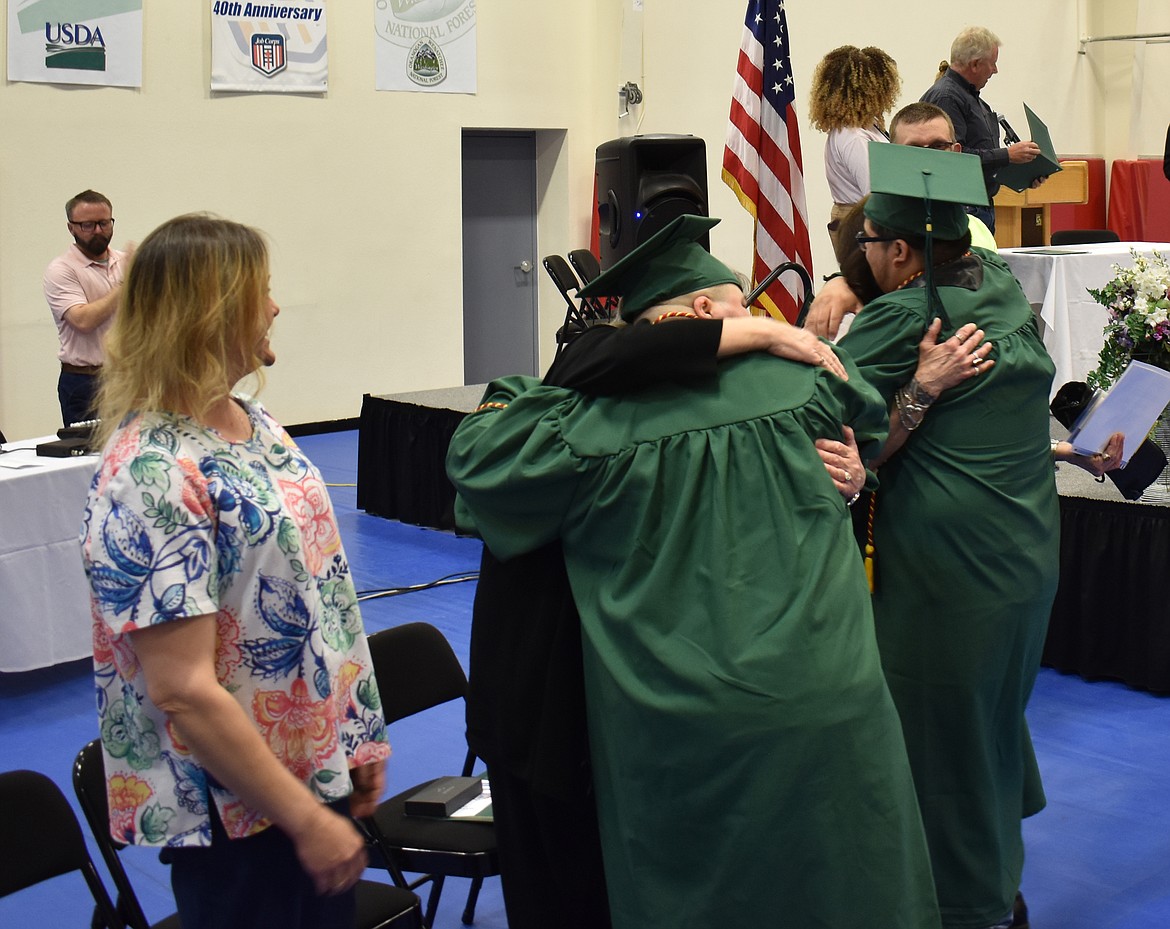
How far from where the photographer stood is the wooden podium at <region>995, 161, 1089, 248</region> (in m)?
11.2

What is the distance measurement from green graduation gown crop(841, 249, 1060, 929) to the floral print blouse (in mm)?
1209

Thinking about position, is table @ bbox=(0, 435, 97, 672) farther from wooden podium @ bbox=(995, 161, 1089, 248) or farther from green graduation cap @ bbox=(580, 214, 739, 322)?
wooden podium @ bbox=(995, 161, 1089, 248)

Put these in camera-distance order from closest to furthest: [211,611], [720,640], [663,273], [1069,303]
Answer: [211,611], [720,640], [663,273], [1069,303]

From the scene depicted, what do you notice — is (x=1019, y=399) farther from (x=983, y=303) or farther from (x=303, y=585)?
(x=303, y=585)

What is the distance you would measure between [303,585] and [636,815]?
1.85 ft

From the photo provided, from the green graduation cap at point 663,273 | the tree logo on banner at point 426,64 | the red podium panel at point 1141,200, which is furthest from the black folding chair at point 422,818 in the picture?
the red podium panel at point 1141,200

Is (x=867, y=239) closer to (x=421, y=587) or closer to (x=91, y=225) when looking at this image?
(x=421, y=587)

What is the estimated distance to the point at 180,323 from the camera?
1593 mm

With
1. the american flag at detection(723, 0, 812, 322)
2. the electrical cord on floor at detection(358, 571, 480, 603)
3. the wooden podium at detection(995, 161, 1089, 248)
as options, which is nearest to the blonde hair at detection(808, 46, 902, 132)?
the american flag at detection(723, 0, 812, 322)

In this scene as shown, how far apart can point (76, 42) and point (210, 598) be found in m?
7.13

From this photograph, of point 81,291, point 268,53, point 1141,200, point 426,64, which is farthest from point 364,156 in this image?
point 1141,200

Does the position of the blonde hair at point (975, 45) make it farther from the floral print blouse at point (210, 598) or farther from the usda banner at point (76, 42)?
the floral print blouse at point (210, 598)

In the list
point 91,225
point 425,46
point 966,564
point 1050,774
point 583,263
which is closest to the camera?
point 966,564

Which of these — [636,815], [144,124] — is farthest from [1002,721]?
[144,124]
